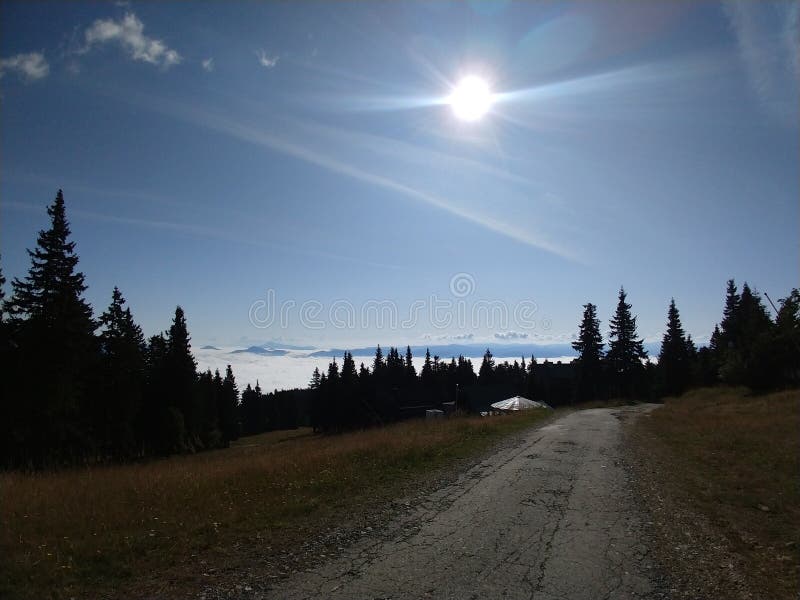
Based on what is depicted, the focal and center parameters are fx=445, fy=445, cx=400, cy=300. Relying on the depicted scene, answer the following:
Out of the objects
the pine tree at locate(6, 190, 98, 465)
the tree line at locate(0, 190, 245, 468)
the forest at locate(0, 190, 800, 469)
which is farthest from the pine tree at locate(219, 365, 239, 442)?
the pine tree at locate(6, 190, 98, 465)

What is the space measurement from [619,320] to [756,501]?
64.6 metres

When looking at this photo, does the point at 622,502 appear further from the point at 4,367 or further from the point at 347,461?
the point at 4,367

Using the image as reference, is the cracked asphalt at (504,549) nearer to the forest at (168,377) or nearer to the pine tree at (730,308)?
the forest at (168,377)

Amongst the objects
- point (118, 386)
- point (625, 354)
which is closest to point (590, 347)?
point (625, 354)

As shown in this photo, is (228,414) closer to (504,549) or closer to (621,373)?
(621,373)

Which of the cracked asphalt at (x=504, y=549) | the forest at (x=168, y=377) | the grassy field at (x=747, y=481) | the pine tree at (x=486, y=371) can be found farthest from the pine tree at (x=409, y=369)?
the cracked asphalt at (x=504, y=549)

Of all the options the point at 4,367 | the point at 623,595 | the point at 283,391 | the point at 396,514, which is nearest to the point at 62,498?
the point at 396,514

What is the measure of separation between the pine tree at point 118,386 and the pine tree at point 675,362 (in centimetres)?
7058

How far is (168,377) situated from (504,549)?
5122cm

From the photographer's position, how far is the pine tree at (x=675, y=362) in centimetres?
6812

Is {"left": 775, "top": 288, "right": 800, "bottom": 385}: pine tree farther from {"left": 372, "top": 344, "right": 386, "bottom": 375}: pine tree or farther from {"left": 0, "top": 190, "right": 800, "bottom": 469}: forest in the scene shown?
{"left": 372, "top": 344, "right": 386, "bottom": 375}: pine tree

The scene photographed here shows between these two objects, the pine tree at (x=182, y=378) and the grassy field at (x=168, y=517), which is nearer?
the grassy field at (x=168, y=517)

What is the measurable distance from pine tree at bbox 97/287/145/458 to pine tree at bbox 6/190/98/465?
903 cm

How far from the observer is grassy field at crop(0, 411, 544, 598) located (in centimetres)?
540
